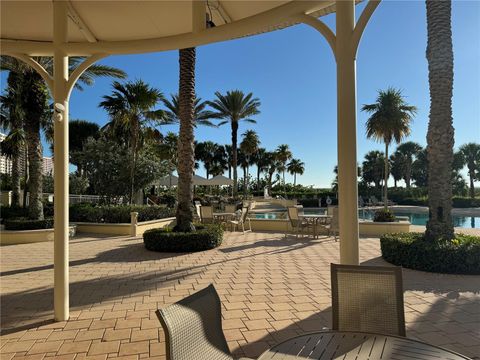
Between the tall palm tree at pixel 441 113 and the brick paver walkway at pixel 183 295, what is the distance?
1.19 metres

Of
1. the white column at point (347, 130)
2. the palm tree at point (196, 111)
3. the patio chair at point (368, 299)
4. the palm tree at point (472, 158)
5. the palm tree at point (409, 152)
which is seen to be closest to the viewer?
the patio chair at point (368, 299)

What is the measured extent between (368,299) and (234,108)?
24.0 m

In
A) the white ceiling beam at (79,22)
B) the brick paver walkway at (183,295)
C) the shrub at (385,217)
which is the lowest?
the brick paver walkway at (183,295)

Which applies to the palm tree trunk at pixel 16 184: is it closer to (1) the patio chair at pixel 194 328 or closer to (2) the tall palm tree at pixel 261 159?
(1) the patio chair at pixel 194 328

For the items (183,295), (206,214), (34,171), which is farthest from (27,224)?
(183,295)

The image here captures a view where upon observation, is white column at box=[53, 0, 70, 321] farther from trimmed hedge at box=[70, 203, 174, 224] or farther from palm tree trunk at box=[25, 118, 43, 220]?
trimmed hedge at box=[70, 203, 174, 224]

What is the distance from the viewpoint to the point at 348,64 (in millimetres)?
3016

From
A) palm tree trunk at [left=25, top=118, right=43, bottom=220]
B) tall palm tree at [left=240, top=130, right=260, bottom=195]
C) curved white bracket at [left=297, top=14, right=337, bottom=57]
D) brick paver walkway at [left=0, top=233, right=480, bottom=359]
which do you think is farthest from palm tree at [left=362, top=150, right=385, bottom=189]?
curved white bracket at [left=297, top=14, right=337, bottom=57]

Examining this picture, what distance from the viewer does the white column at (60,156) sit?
148 inches

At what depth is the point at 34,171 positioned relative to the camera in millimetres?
11195

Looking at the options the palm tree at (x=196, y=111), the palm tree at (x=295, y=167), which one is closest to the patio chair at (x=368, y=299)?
the palm tree at (x=196, y=111)

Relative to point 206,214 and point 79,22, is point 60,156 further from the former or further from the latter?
point 206,214

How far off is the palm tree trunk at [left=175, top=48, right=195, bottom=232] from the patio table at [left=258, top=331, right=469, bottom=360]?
6.92 meters

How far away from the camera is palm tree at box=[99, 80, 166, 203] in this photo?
15.5 meters
